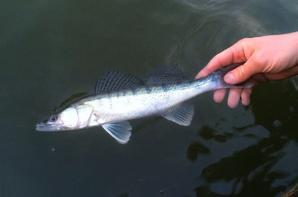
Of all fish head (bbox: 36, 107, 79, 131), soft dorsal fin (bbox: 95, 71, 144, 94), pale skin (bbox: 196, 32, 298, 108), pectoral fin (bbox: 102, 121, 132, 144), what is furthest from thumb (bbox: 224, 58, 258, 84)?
fish head (bbox: 36, 107, 79, 131)

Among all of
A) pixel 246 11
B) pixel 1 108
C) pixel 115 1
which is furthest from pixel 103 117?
pixel 246 11

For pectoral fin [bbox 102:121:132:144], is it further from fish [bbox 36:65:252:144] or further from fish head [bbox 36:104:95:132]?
fish head [bbox 36:104:95:132]

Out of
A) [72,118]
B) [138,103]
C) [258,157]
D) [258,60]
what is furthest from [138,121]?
[258,60]

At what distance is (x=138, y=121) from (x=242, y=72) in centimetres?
134

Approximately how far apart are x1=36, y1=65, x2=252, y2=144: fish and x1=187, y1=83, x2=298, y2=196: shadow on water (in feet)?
2.59

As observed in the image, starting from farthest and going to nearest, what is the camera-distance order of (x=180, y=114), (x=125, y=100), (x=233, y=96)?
(x=233, y=96), (x=180, y=114), (x=125, y=100)

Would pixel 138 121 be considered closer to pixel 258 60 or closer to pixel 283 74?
pixel 258 60

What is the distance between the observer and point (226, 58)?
14.7ft

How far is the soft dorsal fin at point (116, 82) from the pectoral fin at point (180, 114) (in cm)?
Answer: 40

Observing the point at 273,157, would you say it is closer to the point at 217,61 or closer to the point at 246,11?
the point at 217,61

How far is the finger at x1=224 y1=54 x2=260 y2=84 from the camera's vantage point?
408 centimetres

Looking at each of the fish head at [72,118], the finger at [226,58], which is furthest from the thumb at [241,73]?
the fish head at [72,118]

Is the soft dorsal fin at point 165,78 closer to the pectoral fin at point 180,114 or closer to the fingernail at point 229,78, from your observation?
the pectoral fin at point 180,114

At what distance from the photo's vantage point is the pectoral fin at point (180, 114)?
429 centimetres
